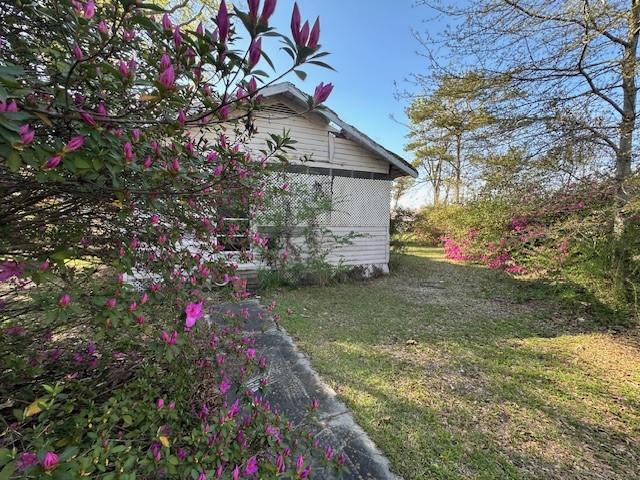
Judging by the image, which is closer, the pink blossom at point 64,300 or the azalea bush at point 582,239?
the pink blossom at point 64,300

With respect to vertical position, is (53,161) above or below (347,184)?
below

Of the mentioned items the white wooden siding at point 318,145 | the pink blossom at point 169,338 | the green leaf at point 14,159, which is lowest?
the pink blossom at point 169,338

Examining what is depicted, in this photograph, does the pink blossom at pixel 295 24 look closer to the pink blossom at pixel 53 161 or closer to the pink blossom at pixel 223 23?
the pink blossom at pixel 223 23

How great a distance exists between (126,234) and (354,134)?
6479 mm

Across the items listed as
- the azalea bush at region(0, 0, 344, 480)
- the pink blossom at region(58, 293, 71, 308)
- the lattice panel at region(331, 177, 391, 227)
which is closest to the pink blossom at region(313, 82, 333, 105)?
the azalea bush at region(0, 0, 344, 480)

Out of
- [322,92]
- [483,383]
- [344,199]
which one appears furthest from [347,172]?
[322,92]

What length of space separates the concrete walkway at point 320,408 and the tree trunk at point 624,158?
4.43 m

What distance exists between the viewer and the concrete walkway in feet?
5.67

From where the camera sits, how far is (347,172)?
25.1 feet

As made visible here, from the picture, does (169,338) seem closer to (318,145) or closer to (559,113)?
(559,113)

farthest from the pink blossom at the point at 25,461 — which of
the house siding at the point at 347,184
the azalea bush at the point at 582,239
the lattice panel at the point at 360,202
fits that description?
the lattice panel at the point at 360,202

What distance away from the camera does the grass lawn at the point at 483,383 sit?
6.41 feet

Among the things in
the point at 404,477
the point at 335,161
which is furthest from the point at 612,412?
the point at 335,161

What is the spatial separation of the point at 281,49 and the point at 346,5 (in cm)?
595
